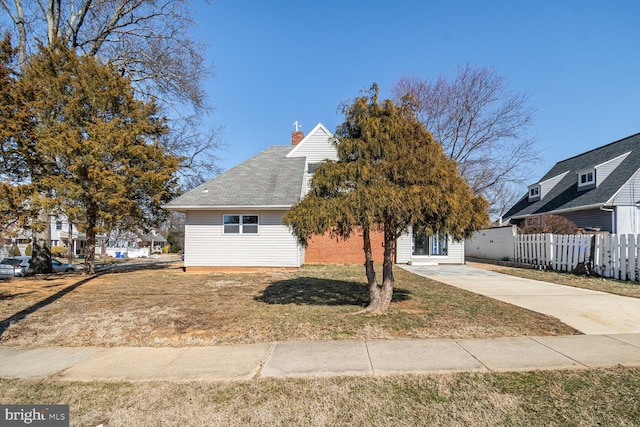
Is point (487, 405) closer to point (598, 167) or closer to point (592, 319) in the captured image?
point (592, 319)

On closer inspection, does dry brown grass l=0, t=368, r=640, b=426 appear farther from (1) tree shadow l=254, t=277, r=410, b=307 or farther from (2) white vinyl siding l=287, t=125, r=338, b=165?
(2) white vinyl siding l=287, t=125, r=338, b=165

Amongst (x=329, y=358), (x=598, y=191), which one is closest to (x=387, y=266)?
(x=329, y=358)

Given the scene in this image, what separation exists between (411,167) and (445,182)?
0.65 meters

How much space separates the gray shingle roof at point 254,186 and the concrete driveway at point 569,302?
7376 millimetres

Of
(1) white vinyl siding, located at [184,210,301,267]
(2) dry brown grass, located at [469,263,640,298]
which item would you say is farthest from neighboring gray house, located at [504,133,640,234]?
(1) white vinyl siding, located at [184,210,301,267]

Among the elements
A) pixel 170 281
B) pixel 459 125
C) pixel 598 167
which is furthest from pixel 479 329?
pixel 459 125

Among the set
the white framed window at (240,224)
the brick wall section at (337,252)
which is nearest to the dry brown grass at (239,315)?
the white framed window at (240,224)

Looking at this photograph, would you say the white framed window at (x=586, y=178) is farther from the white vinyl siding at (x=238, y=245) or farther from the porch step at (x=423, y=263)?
the white vinyl siding at (x=238, y=245)

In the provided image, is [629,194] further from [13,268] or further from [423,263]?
[13,268]

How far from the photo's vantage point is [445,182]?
6.42 m

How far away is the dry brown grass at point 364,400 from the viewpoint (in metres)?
3.26

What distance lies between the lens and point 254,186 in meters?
16.8

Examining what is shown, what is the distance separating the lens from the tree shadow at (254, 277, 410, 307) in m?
8.51

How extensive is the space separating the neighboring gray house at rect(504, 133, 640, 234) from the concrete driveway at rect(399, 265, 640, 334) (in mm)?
10290
